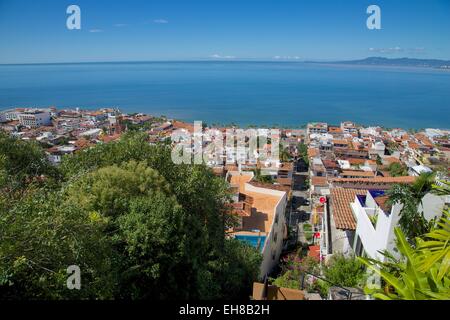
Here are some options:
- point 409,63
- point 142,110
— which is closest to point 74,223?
point 142,110

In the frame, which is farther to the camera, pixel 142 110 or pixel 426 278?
pixel 142 110

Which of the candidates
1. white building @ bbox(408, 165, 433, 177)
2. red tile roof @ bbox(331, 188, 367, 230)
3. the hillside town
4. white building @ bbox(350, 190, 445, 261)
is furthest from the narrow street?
white building @ bbox(350, 190, 445, 261)

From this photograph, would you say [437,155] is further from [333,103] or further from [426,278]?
[333,103]

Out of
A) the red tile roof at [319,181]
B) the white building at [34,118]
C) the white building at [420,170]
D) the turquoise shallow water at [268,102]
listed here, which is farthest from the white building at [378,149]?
A: the white building at [34,118]

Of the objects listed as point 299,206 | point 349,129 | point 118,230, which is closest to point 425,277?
point 118,230

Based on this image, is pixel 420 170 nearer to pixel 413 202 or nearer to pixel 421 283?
pixel 413 202

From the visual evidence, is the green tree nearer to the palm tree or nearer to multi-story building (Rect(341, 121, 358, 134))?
the palm tree
